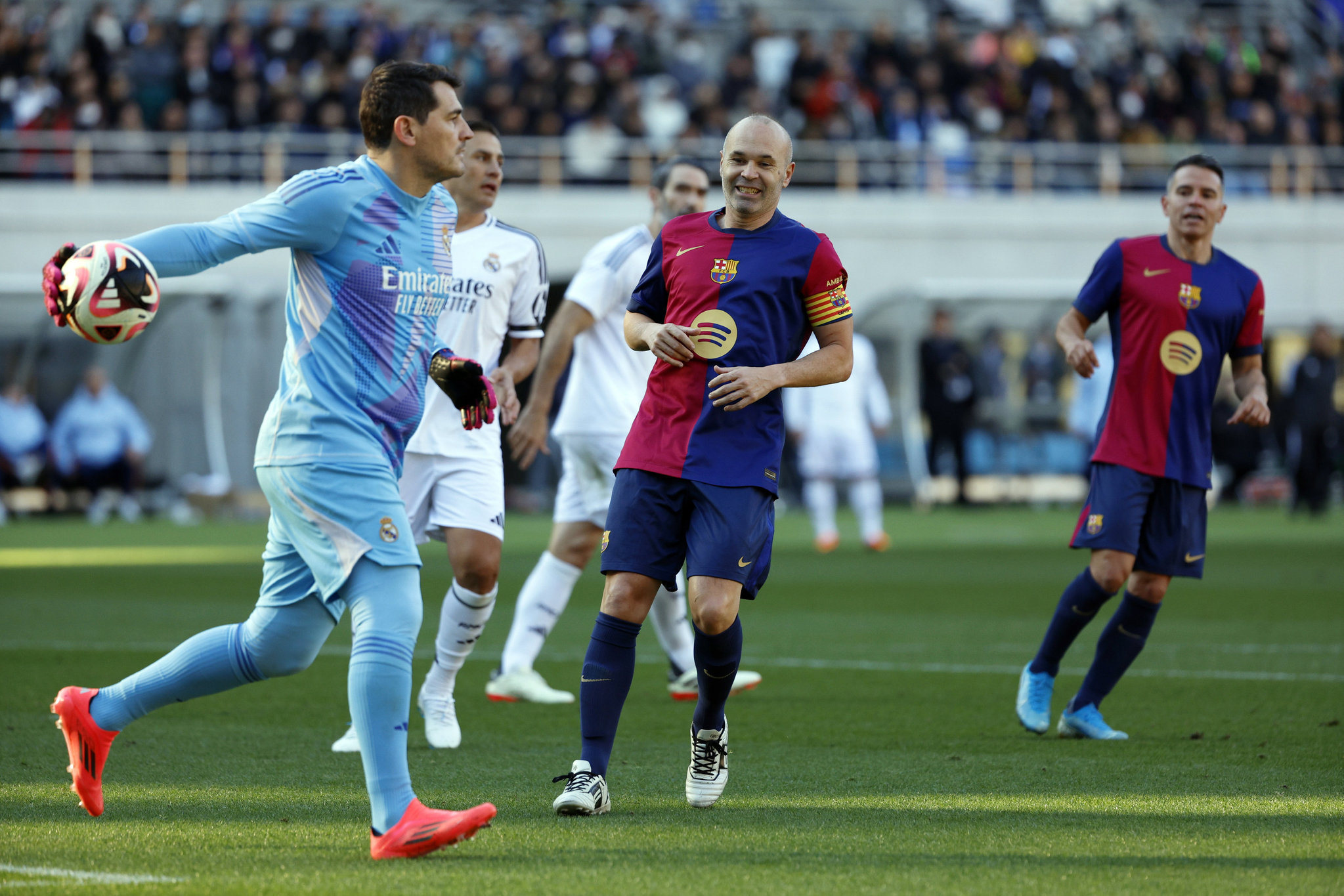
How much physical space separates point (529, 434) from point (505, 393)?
807mm

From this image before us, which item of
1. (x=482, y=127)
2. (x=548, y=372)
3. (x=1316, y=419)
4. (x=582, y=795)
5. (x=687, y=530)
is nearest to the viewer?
(x=582, y=795)

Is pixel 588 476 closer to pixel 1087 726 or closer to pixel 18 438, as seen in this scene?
pixel 1087 726

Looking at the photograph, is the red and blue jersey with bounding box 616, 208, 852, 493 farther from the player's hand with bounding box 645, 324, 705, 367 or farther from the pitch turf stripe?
the pitch turf stripe

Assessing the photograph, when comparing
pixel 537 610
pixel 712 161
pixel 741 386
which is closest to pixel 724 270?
pixel 741 386

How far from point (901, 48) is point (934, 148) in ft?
8.16

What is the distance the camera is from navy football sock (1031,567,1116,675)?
6.62 meters

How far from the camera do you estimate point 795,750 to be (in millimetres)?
6176

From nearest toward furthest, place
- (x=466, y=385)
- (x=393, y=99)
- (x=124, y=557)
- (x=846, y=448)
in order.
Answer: (x=393, y=99)
(x=466, y=385)
(x=124, y=557)
(x=846, y=448)

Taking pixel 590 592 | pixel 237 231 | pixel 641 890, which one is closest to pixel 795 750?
pixel 641 890

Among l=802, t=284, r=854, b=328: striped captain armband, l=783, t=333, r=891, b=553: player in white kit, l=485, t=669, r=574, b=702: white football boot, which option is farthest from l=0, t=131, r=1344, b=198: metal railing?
l=802, t=284, r=854, b=328: striped captain armband

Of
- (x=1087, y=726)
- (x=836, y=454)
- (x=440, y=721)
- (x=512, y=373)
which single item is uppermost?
(x=512, y=373)

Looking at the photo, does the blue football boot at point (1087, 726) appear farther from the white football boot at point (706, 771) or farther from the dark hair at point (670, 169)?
the dark hair at point (670, 169)

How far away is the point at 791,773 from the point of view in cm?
571

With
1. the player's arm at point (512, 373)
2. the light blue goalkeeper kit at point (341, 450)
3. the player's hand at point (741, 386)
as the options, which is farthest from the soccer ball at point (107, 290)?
the player's arm at point (512, 373)
